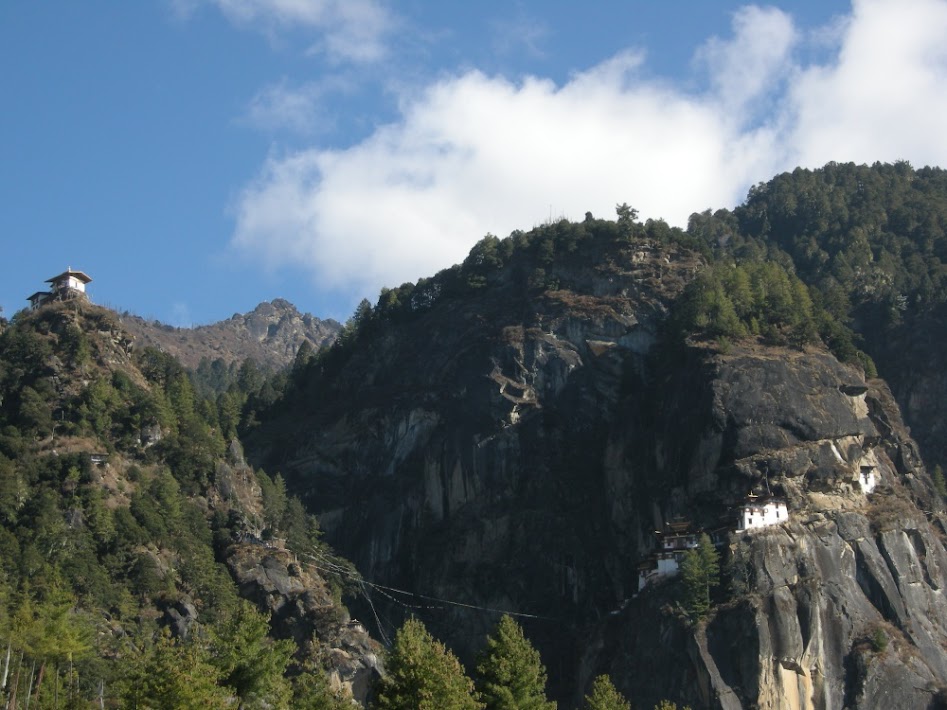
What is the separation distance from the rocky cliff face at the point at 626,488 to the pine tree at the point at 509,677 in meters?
29.8

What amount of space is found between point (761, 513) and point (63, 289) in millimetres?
62743

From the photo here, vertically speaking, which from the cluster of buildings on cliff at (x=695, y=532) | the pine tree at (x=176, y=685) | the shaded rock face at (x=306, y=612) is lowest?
the pine tree at (x=176, y=685)

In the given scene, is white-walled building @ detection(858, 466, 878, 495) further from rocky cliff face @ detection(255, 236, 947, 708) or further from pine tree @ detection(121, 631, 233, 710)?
pine tree @ detection(121, 631, 233, 710)

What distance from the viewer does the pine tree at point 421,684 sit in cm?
5594

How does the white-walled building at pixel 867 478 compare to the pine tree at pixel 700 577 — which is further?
the white-walled building at pixel 867 478

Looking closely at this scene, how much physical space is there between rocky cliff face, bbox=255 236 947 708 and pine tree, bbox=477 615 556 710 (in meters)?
29.8

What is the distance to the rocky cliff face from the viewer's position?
9462cm

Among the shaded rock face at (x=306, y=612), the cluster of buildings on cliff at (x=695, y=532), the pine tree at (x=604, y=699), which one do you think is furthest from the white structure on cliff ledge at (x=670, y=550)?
the pine tree at (x=604, y=699)

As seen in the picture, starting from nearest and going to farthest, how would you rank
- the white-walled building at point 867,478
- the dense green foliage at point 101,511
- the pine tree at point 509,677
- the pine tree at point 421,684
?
the pine tree at point 421,684
the pine tree at point 509,677
the dense green foliage at point 101,511
the white-walled building at point 867,478

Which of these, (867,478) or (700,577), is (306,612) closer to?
(700,577)

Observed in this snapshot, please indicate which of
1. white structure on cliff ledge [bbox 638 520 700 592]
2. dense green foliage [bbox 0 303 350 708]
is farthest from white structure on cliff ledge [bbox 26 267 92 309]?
white structure on cliff ledge [bbox 638 520 700 592]

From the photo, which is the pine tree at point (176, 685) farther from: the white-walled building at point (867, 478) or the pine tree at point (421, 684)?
the white-walled building at point (867, 478)

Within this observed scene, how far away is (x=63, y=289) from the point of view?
398ft

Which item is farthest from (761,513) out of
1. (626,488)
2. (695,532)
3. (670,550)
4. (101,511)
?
(101,511)
